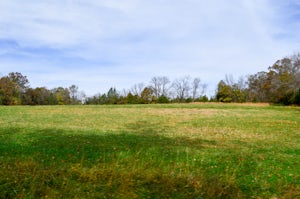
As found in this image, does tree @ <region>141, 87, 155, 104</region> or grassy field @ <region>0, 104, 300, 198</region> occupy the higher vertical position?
tree @ <region>141, 87, 155, 104</region>

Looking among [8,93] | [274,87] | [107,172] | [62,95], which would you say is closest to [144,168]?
[107,172]

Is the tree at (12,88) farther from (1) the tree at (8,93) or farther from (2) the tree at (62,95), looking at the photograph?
(2) the tree at (62,95)

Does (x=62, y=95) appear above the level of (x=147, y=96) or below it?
above

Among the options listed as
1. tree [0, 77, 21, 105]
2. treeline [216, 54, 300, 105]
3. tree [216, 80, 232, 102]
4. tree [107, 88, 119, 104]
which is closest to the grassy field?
treeline [216, 54, 300, 105]

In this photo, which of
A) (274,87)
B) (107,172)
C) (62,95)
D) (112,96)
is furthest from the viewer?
(62,95)

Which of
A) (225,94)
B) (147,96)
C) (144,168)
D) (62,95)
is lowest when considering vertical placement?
(144,168)

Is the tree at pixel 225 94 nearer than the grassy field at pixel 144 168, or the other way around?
the grassy field at pixel 144 168

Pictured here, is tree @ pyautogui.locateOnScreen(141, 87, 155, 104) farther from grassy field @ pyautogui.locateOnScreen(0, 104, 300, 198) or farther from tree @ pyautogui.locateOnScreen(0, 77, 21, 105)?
grassy field @ pyautogui.locateOnScreen(0, 104, 300, 198)

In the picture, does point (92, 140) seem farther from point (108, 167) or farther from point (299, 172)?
point (299, 172)

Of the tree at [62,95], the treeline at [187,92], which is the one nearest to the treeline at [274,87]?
the treeline at [187,92]

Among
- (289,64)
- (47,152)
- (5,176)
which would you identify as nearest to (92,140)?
(47,152)

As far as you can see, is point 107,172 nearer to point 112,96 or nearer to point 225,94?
point 225,94

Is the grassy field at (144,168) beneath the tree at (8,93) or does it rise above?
beneath

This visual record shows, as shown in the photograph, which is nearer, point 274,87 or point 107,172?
point 107,172
